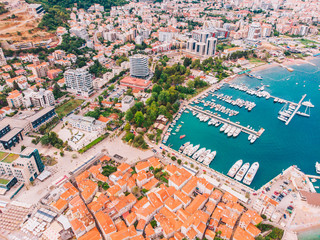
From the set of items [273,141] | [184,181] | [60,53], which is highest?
[60,53]

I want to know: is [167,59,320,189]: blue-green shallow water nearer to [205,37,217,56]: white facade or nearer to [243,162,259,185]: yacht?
[243,162,259,185]: yacht

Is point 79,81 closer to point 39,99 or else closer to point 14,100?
point 39,99

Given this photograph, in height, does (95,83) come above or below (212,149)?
above

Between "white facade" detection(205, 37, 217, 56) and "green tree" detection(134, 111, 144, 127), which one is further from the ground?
"white facade" detection(205, 37, 217, 56)

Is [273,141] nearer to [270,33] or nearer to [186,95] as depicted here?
[186,95]

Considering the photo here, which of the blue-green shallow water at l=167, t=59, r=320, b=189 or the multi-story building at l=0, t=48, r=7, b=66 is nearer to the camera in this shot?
the blue-green shallow water at l=167, t=59, r=320, b=189

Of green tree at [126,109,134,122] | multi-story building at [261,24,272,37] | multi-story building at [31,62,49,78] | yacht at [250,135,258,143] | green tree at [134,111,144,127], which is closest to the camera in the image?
yacht at [250,135,258,143]

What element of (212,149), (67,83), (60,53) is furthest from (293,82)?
(60,53)

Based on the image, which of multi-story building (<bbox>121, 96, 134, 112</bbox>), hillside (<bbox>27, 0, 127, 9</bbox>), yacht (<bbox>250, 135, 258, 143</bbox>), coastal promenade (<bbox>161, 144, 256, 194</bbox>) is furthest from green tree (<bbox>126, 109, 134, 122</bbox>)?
hillside (<bbox>27, 0, 127, 9</bbox>)
